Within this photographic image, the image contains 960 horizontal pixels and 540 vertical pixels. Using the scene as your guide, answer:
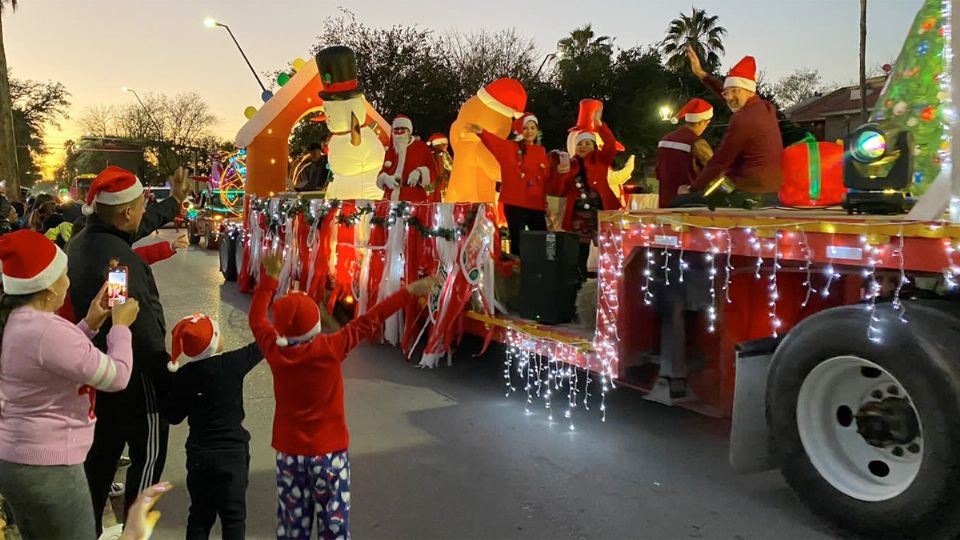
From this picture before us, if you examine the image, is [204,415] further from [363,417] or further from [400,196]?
[400,196]

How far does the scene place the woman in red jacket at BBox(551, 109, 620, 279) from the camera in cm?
765

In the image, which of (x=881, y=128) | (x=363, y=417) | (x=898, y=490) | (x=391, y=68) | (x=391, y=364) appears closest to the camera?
(x=898, y=490)

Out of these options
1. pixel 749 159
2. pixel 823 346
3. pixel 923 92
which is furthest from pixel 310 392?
pixel 749 159

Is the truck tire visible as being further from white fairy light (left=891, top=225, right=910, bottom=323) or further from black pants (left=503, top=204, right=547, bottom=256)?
black pants (left=503, top=204, right=547, bottom=256)

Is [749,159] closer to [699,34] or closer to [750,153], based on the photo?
[750,153]

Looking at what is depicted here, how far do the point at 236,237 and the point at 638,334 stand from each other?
10825mm

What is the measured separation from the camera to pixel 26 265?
2713 millimetres

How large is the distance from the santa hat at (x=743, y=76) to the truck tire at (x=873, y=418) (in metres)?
2.60

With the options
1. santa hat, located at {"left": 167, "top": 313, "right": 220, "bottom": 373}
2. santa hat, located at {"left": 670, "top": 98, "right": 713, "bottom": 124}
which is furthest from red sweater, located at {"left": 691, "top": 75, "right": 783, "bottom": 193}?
santa hat, located at {"left": 167, "top": 313, "right": 220, "bottom": 373}

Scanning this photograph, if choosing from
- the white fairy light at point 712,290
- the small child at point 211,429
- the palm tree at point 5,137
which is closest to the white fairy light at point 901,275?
the white fairy light at point 712,290

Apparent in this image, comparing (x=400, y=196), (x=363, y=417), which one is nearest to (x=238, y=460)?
(x=363, y=417)

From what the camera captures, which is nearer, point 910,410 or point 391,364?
point 910,410

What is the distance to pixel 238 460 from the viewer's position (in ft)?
10.6

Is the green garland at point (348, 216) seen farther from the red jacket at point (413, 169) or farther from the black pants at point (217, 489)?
the black pants at point (217, 489)
